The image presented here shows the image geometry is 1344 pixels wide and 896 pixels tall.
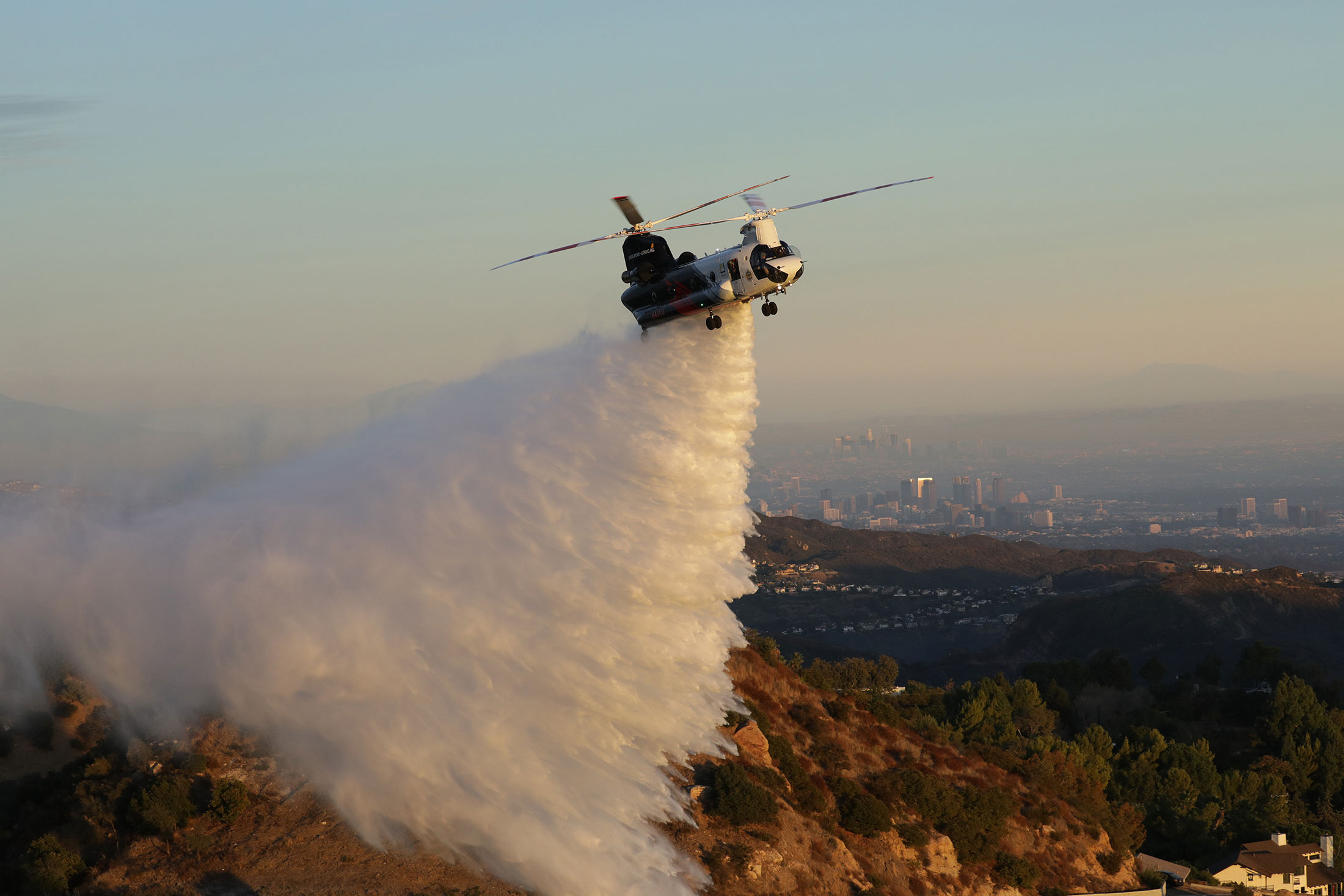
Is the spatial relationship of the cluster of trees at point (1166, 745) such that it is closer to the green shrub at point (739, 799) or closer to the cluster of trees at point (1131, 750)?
the cluster of trees at point (1131, 750)

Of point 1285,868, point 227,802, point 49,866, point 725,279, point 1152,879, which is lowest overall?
point 1285,868

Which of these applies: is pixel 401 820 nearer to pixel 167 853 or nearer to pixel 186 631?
pixel 167 853

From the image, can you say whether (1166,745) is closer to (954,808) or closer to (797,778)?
(954,808)

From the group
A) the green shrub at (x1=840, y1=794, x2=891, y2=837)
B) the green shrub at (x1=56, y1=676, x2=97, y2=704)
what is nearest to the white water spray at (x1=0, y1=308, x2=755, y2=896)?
the green shrub at (x1=56, y1=676, x2=97, y2=704)

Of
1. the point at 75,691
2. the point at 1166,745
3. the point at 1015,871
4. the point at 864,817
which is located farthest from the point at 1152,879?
the point at 75,691

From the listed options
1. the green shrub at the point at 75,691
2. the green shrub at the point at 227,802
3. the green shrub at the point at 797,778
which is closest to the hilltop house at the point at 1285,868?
the green shrub at the point at 797,778
